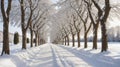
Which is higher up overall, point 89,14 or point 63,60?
point 89,14

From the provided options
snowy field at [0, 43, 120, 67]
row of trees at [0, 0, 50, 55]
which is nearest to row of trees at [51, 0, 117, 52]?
snowy field at [0, 43, 120, 67]

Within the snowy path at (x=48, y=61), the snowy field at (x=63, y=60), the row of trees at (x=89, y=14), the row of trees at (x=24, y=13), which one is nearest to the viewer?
the snowy field at (x=63, y=60)

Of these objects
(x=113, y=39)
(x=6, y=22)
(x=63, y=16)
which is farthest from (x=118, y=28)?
(x=6, y=22)

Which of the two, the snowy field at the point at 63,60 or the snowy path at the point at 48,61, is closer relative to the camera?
the snowy field at the point at 63,60

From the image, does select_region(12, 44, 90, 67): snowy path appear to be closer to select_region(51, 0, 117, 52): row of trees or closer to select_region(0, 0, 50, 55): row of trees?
select_region(0, 0, 50, 55): row of trees

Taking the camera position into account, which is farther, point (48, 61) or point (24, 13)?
point (24, 13)

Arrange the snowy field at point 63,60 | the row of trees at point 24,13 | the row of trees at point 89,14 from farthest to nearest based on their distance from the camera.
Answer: the row of trees at point 89,14 < the row of trees at point 24,13 < the snowy field at point 63,60

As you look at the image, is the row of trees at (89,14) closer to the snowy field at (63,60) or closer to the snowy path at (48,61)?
the snowy field at (63,60)

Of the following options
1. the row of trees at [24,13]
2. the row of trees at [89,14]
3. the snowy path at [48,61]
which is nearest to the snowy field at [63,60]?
the snowy path at [48,61]

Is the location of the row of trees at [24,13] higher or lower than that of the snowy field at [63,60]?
higher

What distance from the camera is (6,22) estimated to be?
18.2 metres

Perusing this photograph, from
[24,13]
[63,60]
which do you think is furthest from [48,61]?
[24,13]

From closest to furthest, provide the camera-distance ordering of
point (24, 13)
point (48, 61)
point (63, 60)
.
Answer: point (48, 61)
point (63, 60)
point (24, 13)

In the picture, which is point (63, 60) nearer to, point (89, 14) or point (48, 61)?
point (48, 61)
